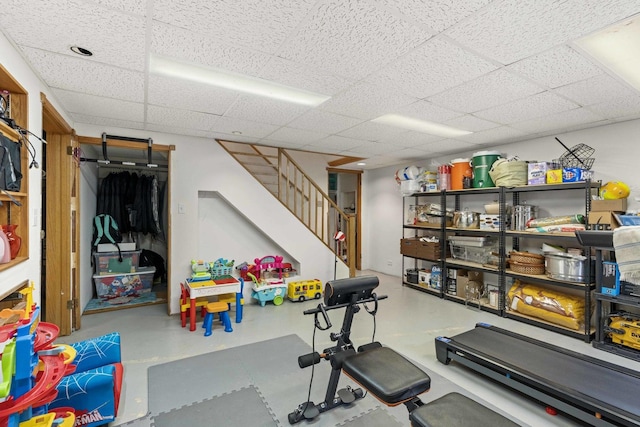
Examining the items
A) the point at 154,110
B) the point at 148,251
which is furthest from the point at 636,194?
the point at 148,251

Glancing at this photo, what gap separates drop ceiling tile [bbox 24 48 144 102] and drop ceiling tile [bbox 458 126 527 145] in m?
3.70

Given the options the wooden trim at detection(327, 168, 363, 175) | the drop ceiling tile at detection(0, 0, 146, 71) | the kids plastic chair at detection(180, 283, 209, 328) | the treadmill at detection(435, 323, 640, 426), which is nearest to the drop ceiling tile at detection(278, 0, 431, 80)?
the drop ceiling tile at detection(0, 0, 146, 71)

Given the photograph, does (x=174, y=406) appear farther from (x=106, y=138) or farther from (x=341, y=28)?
(x=106, y=138)

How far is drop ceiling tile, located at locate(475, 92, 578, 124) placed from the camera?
2.62m

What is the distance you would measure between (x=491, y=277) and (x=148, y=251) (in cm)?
578

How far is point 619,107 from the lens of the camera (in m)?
2.81

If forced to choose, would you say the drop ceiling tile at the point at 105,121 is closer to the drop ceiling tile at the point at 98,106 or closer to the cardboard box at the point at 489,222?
the drop ceiling tile at the point at 98,106

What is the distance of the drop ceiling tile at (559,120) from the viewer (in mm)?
2979

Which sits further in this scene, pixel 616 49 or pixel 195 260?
pixel 195 260

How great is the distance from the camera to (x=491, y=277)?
180 inches

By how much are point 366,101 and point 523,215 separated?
2716mm

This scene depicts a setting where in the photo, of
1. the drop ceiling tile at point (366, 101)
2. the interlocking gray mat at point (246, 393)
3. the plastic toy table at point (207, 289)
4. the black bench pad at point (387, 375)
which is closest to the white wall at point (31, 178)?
the interlocking gray mat at point (246, 393)

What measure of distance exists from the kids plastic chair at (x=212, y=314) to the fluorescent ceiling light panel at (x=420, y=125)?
273 centimetres

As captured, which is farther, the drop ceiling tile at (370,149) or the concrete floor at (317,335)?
the drop ceiling tile at (370,149)
